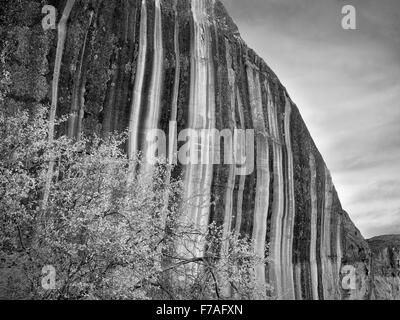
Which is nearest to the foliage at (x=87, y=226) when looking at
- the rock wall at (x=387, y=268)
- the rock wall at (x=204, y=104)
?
the rock wall at (x=204, y=104)

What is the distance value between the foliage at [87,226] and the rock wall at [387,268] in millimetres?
17620

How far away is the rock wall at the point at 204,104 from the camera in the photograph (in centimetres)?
1780

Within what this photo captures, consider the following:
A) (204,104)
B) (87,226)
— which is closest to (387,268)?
(204,104)

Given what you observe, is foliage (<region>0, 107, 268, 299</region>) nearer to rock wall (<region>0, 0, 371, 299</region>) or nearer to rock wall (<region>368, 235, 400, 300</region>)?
rock wall (<region>0, 0, 371, 299</region>)

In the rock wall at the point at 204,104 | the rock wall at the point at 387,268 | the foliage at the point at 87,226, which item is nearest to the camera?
the foliage at the point at 87,226

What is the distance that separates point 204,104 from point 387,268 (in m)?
20.9

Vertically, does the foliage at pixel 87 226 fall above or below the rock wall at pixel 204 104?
below

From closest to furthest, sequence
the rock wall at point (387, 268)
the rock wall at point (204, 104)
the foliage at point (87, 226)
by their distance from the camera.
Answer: the foliage at point (87, 226) < the rock wall at point (204, 104) < the rock wall at point (387, 268)

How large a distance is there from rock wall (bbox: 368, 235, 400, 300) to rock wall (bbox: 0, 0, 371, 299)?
5831mm

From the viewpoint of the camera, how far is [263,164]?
22750 mm

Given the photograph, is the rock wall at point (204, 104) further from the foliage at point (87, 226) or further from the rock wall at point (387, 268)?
the rock wall at point (387, 268)

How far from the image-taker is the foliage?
11539 mm

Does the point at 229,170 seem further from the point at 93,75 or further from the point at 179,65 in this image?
the point at 93,75
